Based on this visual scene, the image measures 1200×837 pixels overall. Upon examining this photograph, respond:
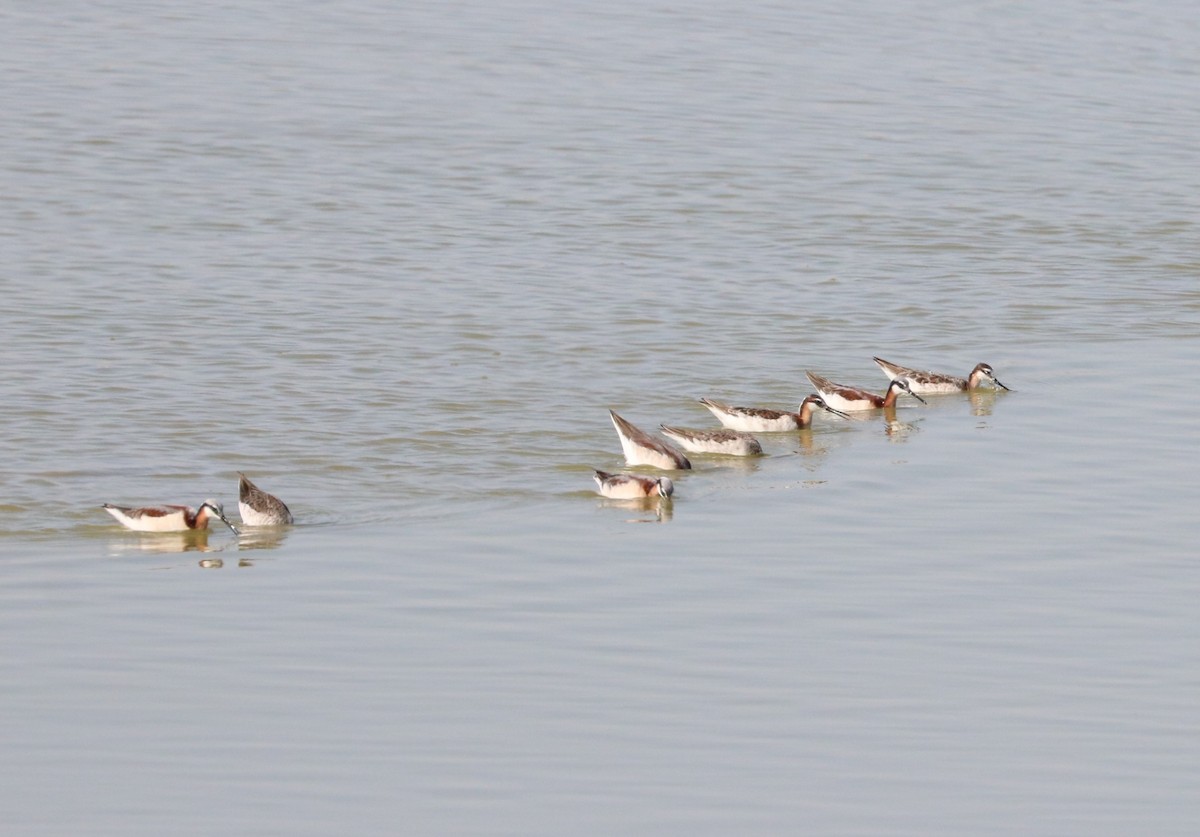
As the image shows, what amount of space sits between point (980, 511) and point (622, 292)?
A: 8785mm

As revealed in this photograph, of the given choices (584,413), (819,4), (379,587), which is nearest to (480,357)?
(584,413)

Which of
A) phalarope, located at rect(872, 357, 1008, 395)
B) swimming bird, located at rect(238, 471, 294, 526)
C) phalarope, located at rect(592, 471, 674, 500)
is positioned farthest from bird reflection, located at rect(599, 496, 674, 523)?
phalarope, located at rect(872, 357, 1008, 395)

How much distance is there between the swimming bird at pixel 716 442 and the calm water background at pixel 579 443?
26 centimetres

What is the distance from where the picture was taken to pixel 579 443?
16.8 metres

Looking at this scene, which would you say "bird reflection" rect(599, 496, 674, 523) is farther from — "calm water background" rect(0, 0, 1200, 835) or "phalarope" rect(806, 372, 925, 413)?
"phalarope" rect(806, 372, 925, 413)

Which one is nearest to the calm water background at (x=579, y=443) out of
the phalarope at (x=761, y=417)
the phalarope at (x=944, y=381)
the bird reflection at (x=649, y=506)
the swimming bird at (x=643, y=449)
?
the bird reflection at (x=649, y=506)

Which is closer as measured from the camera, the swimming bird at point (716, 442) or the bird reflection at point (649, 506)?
the bird reflection at point (649, 506)

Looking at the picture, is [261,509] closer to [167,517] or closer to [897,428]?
[167,517]

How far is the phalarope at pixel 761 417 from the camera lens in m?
17.4

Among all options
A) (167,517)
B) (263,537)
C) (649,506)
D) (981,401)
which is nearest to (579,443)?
(649,506)

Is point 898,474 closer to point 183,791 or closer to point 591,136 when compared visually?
point 183,791

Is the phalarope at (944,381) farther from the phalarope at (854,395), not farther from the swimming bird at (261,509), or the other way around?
the swimming bird at (261,509)

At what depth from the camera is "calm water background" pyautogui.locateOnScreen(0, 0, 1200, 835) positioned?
945cm

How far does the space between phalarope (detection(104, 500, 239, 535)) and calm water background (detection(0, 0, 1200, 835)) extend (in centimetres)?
15
